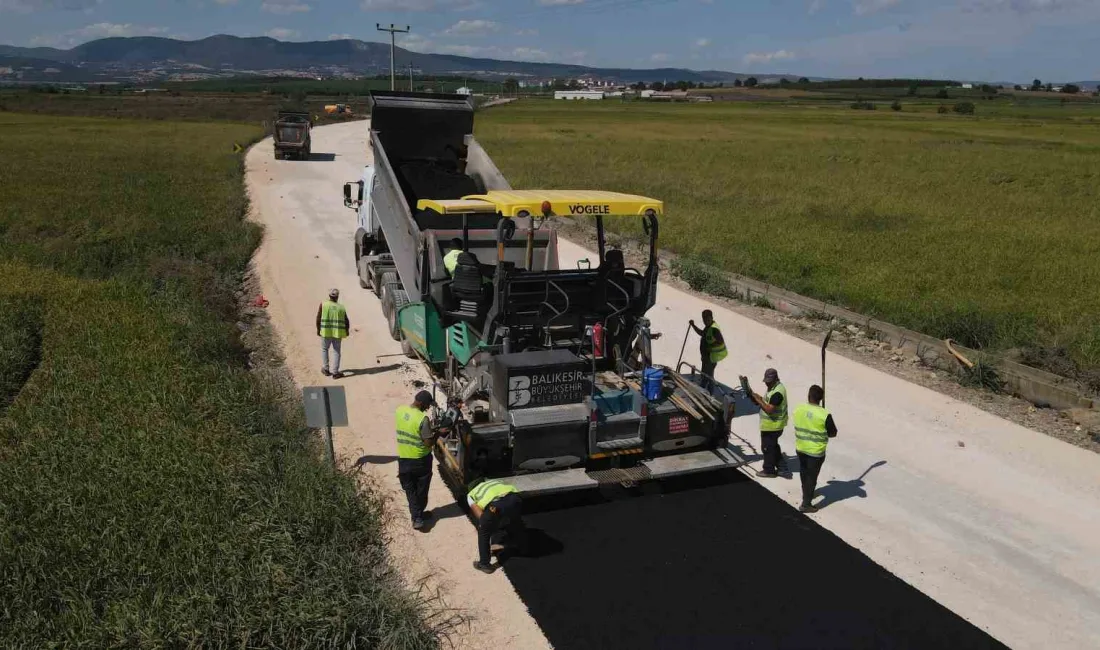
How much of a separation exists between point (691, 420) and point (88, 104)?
93528mm

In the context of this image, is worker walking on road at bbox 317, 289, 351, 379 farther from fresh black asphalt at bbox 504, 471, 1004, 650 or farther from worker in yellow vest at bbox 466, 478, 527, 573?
worker in yellow vest at bbox 466, 478, 527, 573

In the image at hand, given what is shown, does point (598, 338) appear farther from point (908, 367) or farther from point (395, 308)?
point (908, 367)

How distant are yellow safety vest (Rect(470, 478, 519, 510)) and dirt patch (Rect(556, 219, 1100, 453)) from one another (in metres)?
7.46

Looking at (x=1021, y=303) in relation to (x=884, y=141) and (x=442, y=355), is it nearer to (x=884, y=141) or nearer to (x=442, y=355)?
(x=442, y=355)

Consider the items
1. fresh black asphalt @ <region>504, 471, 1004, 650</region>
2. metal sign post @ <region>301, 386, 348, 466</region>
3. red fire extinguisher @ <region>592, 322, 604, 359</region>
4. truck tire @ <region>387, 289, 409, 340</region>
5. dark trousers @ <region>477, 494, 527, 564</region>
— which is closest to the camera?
fresh black asphalt @ <region>504, 471, 1004, 650</region>

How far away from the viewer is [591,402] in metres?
8.29

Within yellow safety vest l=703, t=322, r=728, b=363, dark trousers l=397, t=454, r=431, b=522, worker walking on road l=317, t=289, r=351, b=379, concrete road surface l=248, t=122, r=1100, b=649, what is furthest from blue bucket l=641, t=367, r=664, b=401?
worker walking on road l=317, t=289, r=351, b=379

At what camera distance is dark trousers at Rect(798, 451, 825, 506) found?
804cm

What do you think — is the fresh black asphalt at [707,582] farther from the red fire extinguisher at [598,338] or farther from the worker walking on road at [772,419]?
the red fire extinguisher at [598,338]

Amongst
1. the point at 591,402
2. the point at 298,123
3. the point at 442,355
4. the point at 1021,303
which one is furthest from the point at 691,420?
the point at 298,123

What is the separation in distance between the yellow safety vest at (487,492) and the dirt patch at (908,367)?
24.5 feet

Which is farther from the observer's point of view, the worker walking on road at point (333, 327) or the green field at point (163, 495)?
the worker walking on road at point (333, 327)

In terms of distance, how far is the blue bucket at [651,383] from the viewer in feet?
28.9

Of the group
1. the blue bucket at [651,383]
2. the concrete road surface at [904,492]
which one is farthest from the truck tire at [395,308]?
the blue bucket at [651,383]
